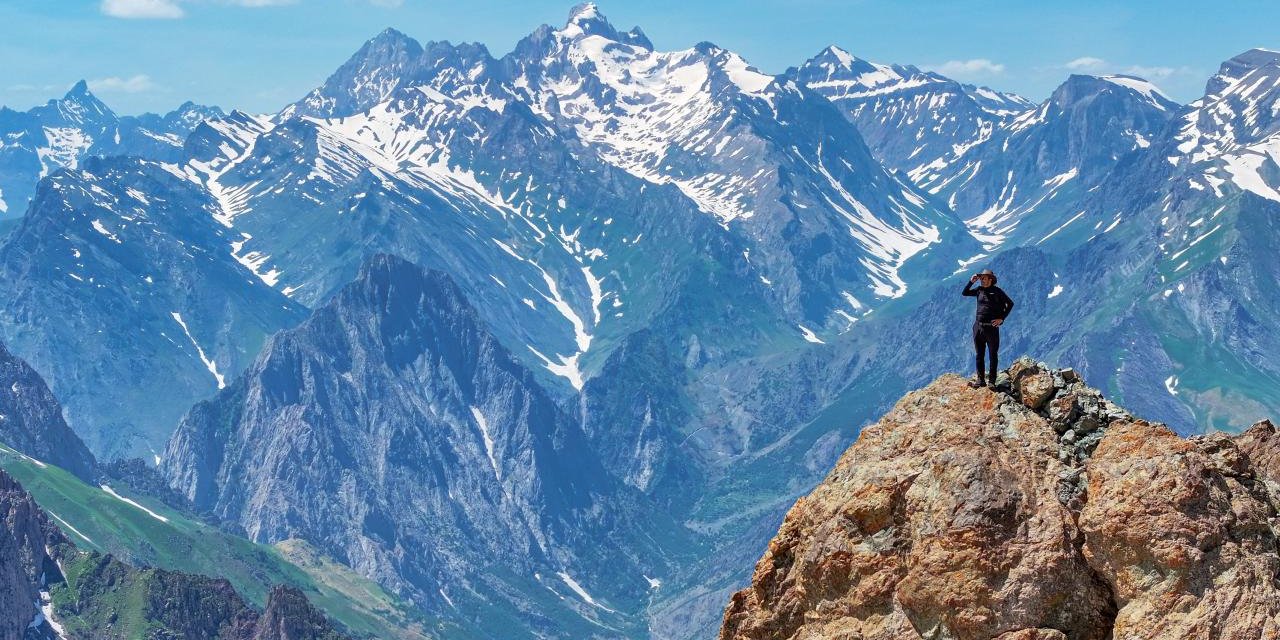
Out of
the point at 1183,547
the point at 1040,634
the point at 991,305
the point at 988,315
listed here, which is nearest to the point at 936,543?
the point at 1040,634

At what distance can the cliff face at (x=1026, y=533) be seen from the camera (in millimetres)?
38469

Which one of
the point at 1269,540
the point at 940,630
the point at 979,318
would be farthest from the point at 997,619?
the point at 979,318

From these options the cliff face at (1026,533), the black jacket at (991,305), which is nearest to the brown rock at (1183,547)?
the cliff face at (1026,533)

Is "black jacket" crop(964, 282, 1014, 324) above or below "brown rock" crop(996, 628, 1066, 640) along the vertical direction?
above

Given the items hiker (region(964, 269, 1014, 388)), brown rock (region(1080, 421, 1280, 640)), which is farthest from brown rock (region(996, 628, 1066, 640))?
hiker (region(964, 269, 1014, 388))

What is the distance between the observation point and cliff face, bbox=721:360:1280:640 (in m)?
38.5

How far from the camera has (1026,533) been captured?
41031mm

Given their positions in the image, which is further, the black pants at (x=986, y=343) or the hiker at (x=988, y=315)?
the hiker at (x=988, y=315)

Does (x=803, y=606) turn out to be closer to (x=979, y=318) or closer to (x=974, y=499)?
(x=974, y=499)

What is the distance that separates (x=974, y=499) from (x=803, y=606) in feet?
21.1

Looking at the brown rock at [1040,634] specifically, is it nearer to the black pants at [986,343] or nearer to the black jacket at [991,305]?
the black pants at [986,343]

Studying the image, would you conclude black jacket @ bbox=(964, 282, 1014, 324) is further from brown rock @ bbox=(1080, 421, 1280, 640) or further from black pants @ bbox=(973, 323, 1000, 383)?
brown rock @ bbox=(1080, 421, 1280, 640)

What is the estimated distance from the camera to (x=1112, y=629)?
40156 millimetres

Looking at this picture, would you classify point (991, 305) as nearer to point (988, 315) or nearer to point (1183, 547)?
point (988, 315)
